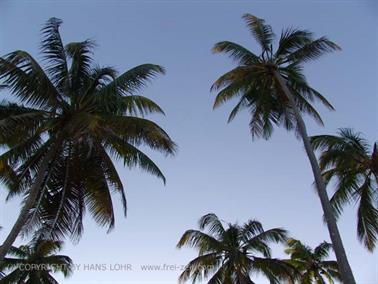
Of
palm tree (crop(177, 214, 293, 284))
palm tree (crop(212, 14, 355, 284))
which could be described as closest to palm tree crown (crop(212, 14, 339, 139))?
palm tree (crop(212, 14, 355, 284))

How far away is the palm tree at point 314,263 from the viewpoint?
3173cm

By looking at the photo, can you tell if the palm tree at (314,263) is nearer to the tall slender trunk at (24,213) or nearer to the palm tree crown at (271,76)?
the palm tree crown at (271,76)

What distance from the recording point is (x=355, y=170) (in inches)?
795

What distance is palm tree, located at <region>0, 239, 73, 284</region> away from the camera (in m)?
27.6

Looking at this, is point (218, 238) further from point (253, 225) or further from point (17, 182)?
point (17, 182)

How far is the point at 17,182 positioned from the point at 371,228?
1490 centimetres

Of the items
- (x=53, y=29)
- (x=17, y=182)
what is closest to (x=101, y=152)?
(x=17, y=182)

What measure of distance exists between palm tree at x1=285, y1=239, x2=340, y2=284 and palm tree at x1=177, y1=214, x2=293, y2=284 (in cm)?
640

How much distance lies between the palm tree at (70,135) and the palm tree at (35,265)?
1045 centimetres

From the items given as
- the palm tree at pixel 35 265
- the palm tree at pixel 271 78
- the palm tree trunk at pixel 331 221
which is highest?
the palm tree at pixel 271 78

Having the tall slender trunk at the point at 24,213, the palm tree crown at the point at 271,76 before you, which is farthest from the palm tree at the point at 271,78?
the tall slender trunk at the point at 24,213

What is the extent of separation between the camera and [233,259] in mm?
25406

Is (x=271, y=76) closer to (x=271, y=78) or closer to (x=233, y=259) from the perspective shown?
(x=271, y=78)

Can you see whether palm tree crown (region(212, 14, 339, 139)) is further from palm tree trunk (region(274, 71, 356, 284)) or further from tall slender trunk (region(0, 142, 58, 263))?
tall slender trunk (region(0, 142, 58, 263))
